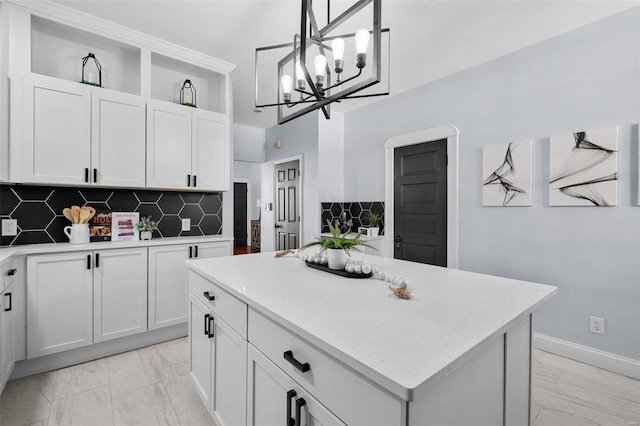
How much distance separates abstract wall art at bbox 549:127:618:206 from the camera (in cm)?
229

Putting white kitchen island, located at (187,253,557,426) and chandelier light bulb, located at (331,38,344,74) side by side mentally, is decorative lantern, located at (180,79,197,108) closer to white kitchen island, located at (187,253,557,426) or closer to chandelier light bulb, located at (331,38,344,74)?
chandelier light bulb, located at (331,38,344,74)

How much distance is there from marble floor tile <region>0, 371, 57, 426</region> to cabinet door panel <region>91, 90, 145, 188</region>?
1488 millimetres

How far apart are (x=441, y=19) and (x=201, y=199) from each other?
2815 millimetres

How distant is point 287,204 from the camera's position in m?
5.20

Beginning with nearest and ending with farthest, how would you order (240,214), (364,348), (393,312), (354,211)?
(364,348), (393,312), (354,211), (240,214)

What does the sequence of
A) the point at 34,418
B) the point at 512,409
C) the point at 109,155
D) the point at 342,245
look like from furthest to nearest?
the point at 109,155, the point at 34,418, the point at 342,245, the point at 512,409

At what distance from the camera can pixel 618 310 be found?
7.54 ft

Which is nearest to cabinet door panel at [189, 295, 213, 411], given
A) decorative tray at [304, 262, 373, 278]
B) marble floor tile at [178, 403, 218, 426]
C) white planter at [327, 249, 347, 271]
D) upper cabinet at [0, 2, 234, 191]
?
marble floor tile at [178, 403, 218, 426]

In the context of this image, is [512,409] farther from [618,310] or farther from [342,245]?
[618,310]

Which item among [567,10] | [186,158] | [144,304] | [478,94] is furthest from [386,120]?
[144,304]

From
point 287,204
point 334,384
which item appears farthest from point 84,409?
point 287,204

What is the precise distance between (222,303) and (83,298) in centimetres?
162

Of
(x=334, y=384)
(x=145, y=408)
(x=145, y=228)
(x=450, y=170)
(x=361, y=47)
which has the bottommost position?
(x=145, y=408)

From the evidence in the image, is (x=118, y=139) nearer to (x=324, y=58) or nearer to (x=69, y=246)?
(x=69, y=246)
